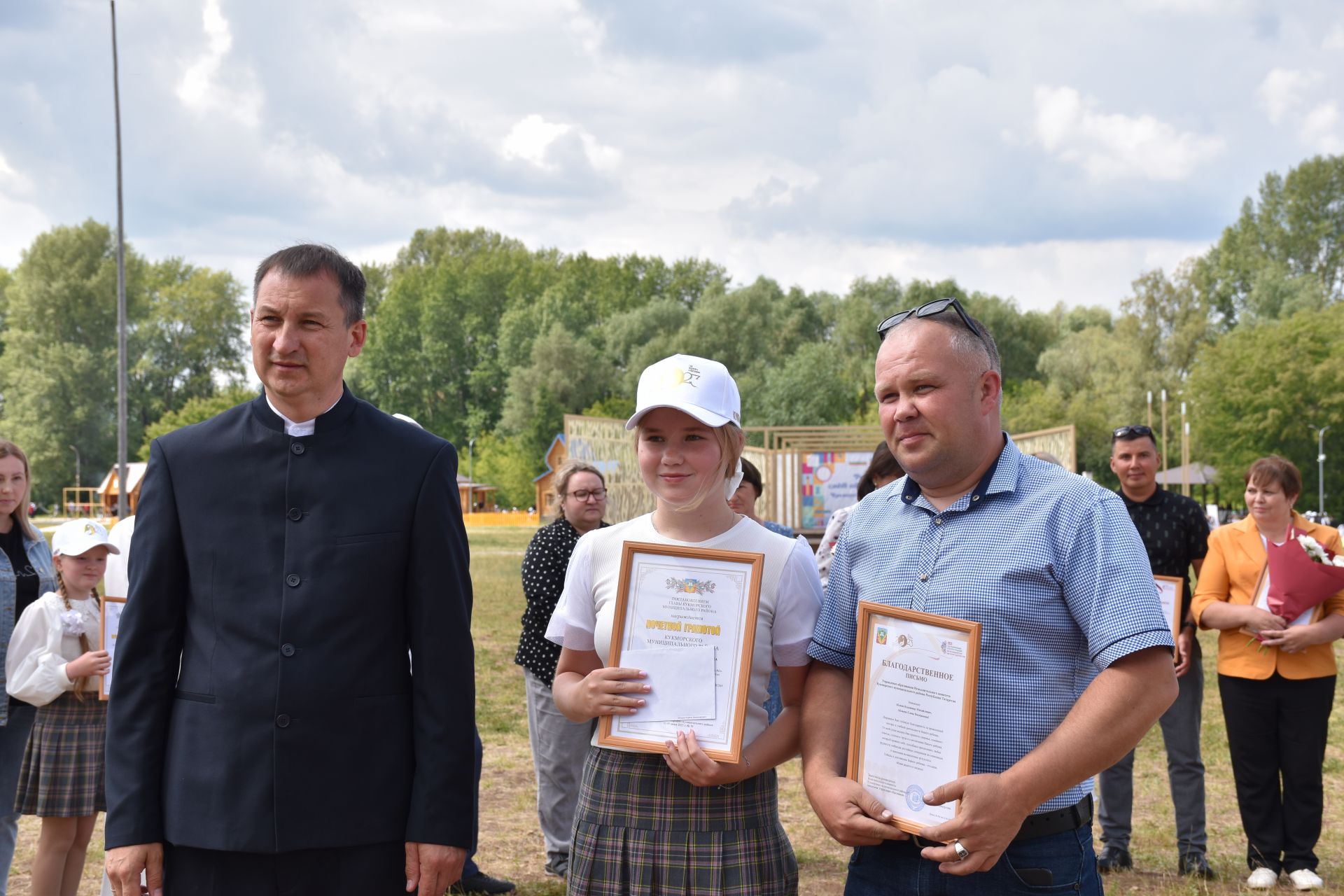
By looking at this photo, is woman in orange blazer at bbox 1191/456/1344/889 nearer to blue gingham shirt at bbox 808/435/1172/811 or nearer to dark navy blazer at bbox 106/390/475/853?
blue gingham shirt at bbox 808/435/1172/811

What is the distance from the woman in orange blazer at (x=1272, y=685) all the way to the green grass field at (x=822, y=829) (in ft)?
1.07

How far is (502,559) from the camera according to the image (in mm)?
35500

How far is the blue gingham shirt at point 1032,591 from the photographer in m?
2.48

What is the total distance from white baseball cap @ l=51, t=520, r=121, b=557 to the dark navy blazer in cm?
293

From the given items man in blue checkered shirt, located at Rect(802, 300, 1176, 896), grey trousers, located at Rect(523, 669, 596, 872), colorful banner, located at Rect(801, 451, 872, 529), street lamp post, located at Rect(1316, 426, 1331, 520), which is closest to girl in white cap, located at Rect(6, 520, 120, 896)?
grey trousers, located at Rect(523, 669, 596, 872)

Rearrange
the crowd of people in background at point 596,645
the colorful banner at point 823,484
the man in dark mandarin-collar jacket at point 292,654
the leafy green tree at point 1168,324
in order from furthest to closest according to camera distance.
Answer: the leafy green tree at point 1168,324 → the colorful banner at point 823,484 → the man in dark mandarin-collar jacket at point 292,654 → the crowd of people in background at point 596,645

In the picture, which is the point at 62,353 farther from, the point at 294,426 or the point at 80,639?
the point at 294,426

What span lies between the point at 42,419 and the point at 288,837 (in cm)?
7439

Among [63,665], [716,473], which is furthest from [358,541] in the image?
[63,665]

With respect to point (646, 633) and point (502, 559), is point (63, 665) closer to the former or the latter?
point (646, 633)

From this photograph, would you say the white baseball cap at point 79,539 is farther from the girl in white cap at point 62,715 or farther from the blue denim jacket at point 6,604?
the blue denim jacket at point 6,604

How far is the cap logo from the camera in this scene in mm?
3037

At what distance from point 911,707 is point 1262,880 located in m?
4.98

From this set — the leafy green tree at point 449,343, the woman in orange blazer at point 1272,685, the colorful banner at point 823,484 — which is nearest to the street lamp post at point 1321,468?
the colorful banner at point 823,484
